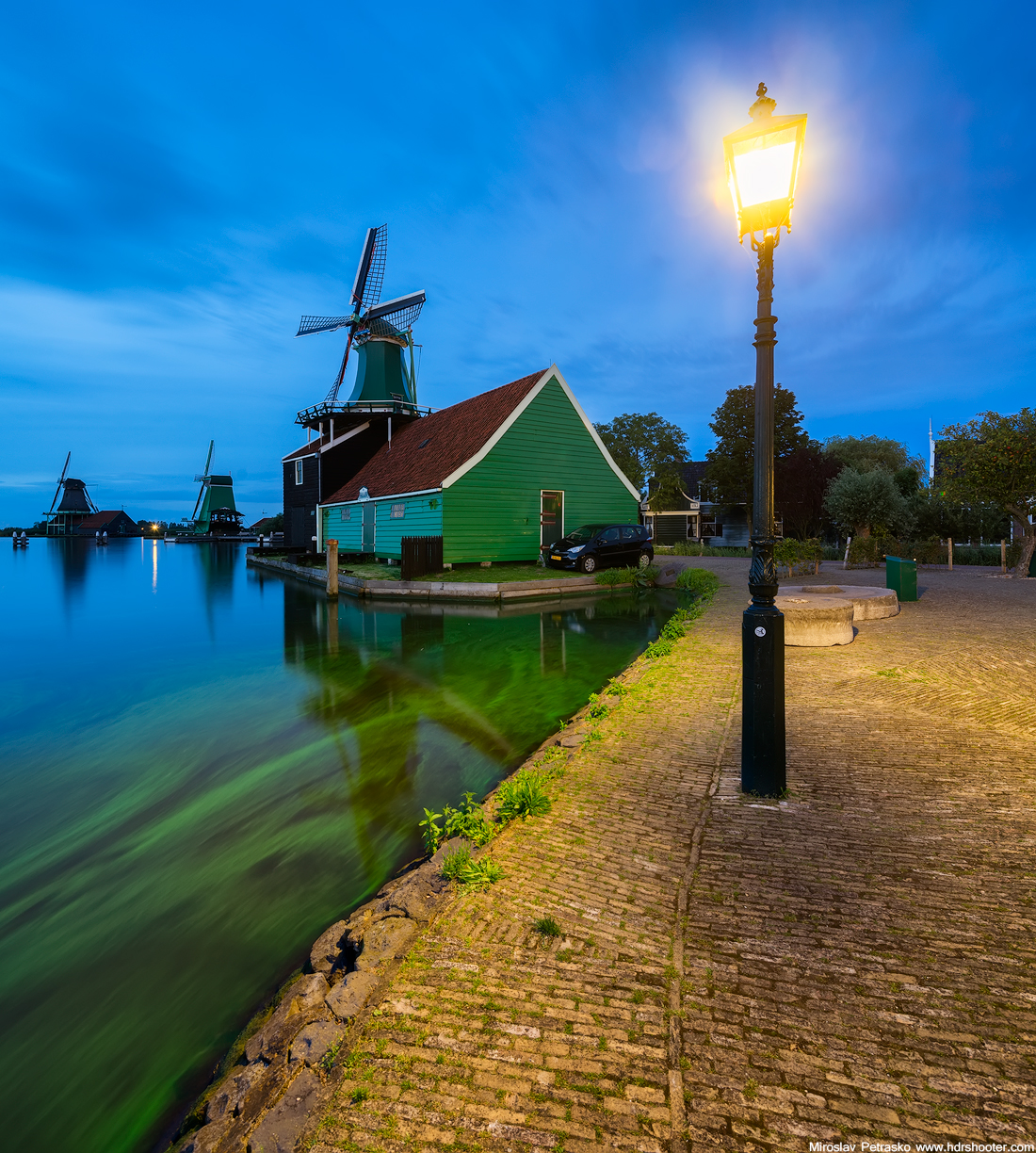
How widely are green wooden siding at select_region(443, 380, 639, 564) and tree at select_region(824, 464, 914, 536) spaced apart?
1233 centimetres

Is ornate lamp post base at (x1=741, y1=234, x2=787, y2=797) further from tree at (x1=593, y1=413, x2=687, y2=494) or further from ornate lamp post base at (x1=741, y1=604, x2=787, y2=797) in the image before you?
tree at (x1=593, y1=413, x2=687, y2=494)

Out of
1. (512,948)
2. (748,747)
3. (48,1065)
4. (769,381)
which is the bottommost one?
(48,1065)

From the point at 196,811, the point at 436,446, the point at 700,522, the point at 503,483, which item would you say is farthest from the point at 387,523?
the point at 700,522

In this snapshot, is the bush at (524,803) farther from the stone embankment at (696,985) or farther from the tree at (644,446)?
the tree at (644,446)

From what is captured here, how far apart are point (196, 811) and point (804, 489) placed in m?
39.7

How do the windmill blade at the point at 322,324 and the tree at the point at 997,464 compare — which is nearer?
the tree at the point at 997,464

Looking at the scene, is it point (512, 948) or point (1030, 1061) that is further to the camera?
point (512, 948)

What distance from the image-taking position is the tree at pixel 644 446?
165ft

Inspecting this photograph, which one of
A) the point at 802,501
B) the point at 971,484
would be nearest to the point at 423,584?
Result: the point at 971,484

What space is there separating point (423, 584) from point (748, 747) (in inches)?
583

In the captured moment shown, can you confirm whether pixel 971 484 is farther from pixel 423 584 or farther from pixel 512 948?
A: pixel 512 948

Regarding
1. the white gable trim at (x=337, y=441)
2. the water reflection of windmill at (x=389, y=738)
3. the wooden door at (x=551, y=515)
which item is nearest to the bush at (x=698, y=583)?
the wooden door at (x=551, y=515)

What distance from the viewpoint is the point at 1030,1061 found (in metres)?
2.02

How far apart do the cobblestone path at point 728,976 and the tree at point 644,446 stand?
4731 centimetres
